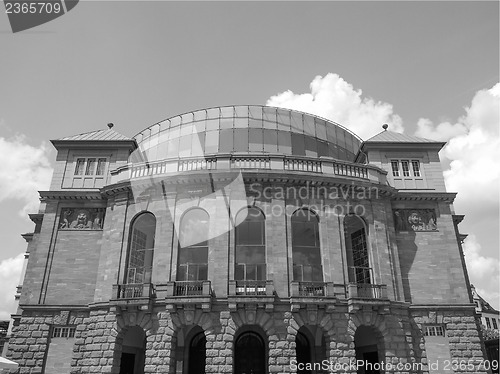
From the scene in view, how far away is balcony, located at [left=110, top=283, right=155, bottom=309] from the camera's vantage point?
22.0 m

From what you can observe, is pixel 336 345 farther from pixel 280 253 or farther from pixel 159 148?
pixel 159 148

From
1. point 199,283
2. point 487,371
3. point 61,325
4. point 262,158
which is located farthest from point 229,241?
point 487,371

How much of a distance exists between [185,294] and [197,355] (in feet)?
15.3

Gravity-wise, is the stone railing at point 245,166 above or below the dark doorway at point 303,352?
above

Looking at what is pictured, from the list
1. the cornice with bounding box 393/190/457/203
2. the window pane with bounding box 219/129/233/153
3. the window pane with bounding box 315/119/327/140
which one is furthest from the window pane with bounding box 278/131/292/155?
the cornice with bounding box 393/190/457/203

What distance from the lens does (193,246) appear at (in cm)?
2409

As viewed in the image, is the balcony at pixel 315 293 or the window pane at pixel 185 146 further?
the window pane at pixel 185 146

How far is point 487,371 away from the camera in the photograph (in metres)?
23.5

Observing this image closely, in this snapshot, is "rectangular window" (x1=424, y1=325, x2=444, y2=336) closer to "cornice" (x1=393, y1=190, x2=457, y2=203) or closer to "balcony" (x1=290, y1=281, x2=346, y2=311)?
"balcony" (x1=290, y1=281, x2=346, y2=311)

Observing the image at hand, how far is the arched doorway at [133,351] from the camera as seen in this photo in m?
24.1

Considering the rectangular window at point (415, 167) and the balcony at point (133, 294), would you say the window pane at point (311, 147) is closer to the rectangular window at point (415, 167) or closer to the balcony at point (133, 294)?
the rectangular window at point (415, 167)

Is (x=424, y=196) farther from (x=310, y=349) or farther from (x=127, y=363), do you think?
(x=127, y=363)

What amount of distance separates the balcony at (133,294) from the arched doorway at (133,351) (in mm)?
2398

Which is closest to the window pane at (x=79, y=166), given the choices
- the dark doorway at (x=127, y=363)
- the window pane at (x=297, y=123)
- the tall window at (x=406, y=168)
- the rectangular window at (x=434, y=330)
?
the dark doorway at (x=127, y=363)
